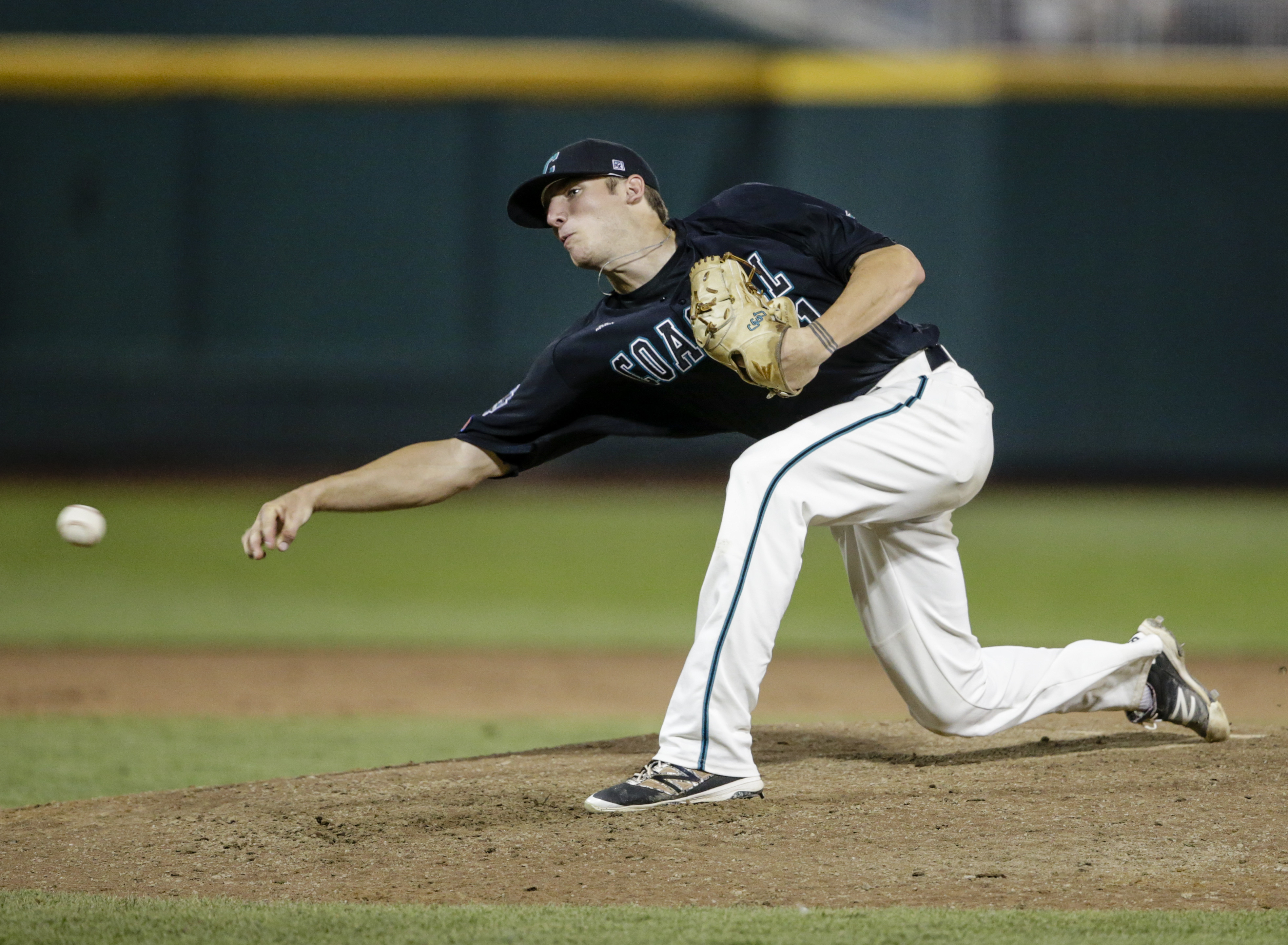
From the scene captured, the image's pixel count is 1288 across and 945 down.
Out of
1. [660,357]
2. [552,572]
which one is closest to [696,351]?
[660,357]

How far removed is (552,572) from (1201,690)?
6.02 m

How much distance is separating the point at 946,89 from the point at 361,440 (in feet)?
18.9

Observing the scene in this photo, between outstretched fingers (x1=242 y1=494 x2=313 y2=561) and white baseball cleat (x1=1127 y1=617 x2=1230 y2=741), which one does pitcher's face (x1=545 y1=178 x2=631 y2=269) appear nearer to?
outstretched fingers (x1=242 y1=494 x2=313 y2=561)

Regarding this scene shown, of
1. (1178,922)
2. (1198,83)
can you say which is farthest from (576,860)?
(1198,83)

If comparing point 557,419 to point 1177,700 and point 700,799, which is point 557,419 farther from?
point 1177,700

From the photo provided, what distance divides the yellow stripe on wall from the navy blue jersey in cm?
1003

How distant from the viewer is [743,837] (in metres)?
3.05

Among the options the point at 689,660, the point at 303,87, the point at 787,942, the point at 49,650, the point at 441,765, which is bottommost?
the point at 49,650

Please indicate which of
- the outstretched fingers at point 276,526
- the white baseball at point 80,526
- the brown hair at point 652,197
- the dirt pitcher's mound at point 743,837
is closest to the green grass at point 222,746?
the dirt pitcher's mound at point 743,837

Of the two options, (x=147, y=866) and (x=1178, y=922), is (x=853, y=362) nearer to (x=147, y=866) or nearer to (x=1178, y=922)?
(x=1178, y=922)

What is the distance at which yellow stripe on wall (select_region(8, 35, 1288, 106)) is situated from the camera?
13.2 metres

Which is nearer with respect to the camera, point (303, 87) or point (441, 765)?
point (441, 765)

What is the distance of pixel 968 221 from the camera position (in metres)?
13.4

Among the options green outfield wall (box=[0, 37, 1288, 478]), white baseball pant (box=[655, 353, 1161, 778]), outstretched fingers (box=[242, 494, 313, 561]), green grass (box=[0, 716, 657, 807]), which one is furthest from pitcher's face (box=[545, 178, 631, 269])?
green outfield wall (box=[0, 37, 1288, 478])
